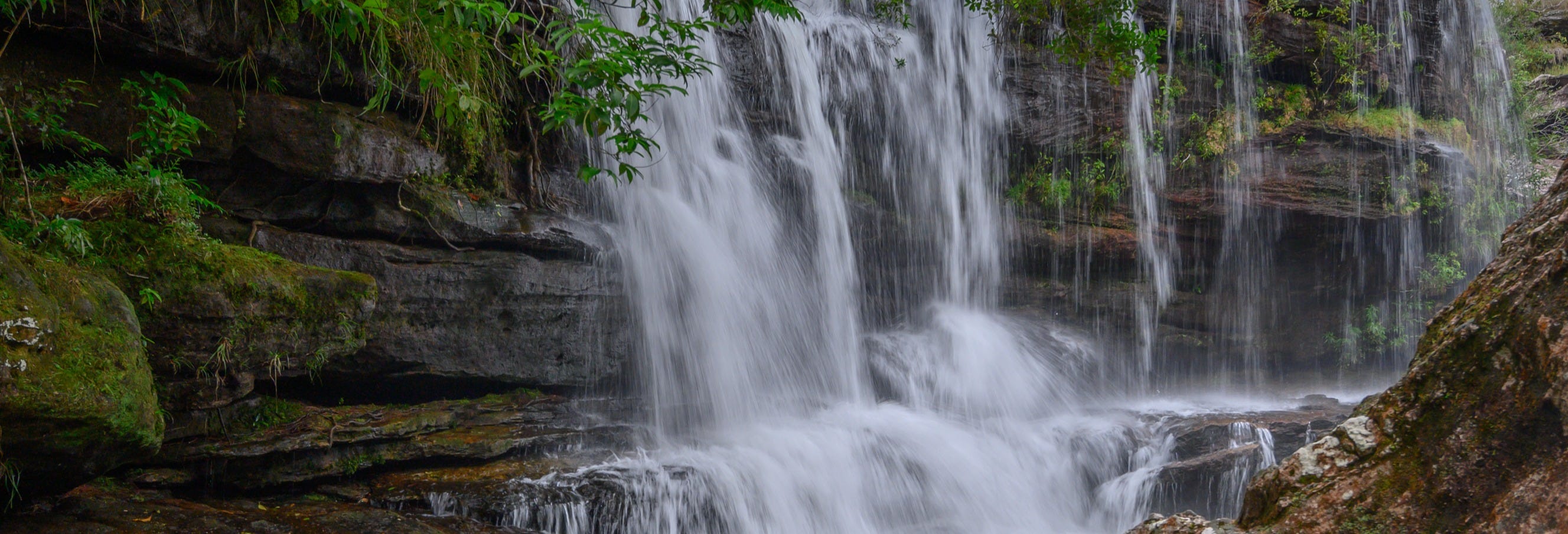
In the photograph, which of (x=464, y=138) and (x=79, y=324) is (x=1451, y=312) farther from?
(x=464, y=138)

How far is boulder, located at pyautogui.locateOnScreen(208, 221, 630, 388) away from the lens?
5.28 meters

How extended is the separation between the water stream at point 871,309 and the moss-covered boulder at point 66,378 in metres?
2.10

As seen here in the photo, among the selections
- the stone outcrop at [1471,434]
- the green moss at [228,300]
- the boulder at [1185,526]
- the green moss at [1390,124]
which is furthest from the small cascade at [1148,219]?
the green moss at [228,300]

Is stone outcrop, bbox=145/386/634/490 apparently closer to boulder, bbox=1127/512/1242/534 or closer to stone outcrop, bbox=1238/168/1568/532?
boulder, bbox=1127/512/1242/534

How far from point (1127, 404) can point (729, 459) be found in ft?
22.1

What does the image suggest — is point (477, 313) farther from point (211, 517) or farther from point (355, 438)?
point (211, 517)

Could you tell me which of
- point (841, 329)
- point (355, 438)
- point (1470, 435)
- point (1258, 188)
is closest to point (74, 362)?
point (355, 438)

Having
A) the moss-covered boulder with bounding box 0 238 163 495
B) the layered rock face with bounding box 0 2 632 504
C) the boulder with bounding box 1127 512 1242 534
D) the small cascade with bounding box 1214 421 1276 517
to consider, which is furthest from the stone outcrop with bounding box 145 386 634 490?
the small cascade with bounding box 1214 421 1276 517

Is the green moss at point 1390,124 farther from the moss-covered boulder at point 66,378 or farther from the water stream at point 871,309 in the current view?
the moss-covered boulder at point 66,378

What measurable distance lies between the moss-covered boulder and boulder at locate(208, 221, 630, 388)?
151 centimetres

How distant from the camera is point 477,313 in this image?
5.86 meters

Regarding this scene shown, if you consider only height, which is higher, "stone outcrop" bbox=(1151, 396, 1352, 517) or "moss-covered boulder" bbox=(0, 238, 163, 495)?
"moss-covered boulder" bbox=(0, 238, 163, 495)

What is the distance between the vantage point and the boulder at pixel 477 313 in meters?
5.28

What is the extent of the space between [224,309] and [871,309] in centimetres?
674
